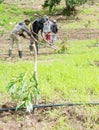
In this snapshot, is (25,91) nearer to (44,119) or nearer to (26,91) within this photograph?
(26,91)

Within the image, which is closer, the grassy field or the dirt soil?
the dirt soil

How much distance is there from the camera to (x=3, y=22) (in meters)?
23.2

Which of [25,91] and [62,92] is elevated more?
[25,91]

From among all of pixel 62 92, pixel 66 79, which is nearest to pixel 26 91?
pixel 62 92

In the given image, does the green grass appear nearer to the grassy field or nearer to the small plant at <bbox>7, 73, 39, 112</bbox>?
the grassy field

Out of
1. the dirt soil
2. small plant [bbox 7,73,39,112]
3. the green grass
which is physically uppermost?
small plant [bbox 7,73,39,112]

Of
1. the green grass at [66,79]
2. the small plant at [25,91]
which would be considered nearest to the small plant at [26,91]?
the small plant at [25,91]

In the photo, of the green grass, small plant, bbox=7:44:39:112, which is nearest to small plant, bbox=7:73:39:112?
small plant, bbox=7:44:39:112

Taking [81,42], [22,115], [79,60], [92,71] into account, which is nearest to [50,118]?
[22,115]

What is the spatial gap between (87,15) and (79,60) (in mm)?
14906

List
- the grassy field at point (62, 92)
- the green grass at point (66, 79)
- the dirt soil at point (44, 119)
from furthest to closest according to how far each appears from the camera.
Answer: the green grass at point (66, 79)
the grassy field at point (62, 92)
the dirt soil at point (44, 119)

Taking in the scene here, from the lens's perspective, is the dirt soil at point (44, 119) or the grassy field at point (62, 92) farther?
the grassy field at point (62, 92)

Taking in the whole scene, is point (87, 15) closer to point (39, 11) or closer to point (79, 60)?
point (39, 11)

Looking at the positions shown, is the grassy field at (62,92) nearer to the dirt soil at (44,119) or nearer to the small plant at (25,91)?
the dirt soil at (44,119)
